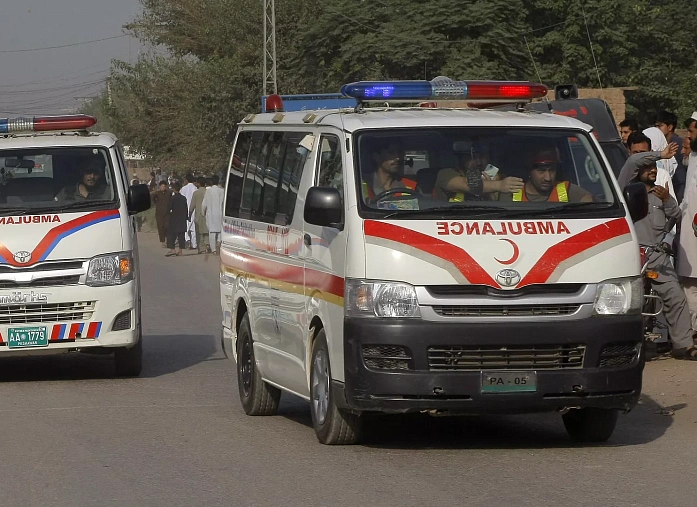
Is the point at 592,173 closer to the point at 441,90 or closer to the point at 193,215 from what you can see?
the point at 441,90

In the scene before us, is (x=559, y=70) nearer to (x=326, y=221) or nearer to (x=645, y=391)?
(x=645, y=391)

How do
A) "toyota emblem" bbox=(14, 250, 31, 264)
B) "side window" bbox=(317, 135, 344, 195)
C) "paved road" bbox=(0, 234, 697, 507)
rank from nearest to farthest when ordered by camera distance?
1. "paved road" bbox=(0, 234, 697, 507)
2. "side window" bbox=(317, 135, 344, 195)
3. "toyota emblem" bbox=(14, 250, 31, 264)

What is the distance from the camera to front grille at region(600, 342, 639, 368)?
8.01m

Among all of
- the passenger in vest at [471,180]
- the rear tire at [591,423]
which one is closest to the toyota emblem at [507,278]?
the passenger in vest at [471,180]

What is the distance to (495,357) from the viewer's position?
25.7ft

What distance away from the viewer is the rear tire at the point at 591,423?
8.53 metres

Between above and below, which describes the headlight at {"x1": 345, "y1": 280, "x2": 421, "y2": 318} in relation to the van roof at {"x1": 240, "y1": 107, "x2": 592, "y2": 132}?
below

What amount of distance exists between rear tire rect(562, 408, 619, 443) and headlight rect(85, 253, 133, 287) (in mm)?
5109

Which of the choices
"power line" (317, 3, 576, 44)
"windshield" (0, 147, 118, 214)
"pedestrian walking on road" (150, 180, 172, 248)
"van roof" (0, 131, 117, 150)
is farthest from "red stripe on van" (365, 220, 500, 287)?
"pedestrian walking on road" (150, 180, 172, 248)

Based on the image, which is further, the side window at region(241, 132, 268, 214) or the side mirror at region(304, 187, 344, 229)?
the side window at region(241, 132, 268, 214)

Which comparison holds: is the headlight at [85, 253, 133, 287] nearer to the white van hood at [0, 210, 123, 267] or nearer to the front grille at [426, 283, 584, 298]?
the white van hood at [0, 210, 123, 267]

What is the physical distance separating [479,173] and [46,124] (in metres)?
6.17

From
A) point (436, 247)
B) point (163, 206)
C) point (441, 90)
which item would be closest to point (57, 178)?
point (441, 90)

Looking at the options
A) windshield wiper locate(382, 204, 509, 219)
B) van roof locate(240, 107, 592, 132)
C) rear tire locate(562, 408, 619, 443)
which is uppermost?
van roof locate(240, 107, 592, 132)
